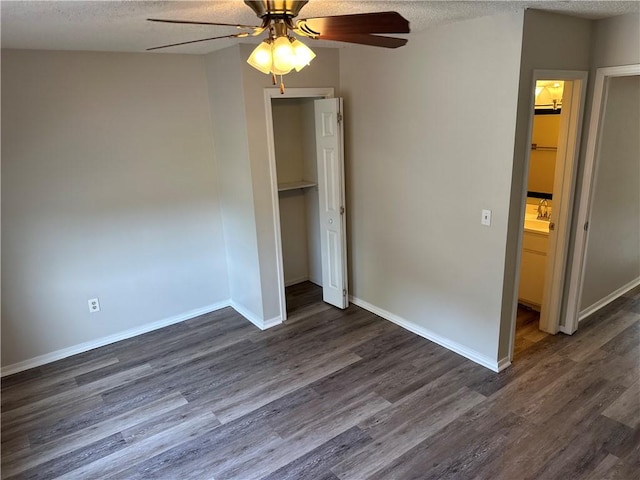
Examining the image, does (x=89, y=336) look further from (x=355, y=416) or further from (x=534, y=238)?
(x=534, y=238)

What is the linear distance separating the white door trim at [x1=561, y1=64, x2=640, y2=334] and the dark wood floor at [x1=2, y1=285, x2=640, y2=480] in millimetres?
311

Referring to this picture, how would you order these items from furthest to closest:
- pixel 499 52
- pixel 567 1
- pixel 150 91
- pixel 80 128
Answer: pixel 150 91, pixel 80 128, pixel 499 52, pixel 567 1

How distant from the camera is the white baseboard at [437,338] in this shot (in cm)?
324

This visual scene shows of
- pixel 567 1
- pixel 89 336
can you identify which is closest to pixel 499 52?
pixel 567 1

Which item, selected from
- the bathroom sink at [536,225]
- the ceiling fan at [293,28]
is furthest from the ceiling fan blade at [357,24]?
the bathroom sink at [536,225]

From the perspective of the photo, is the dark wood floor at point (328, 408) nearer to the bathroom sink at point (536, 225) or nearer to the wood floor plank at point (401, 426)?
the wood floor plank at point (401, 426)

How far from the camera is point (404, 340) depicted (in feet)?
12.1

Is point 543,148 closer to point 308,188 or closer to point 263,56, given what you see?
point 308,188

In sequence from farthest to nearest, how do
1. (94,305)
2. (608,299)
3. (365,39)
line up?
(608,299)
(94,305)
(365,39)

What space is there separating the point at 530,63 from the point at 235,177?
2.41 metres

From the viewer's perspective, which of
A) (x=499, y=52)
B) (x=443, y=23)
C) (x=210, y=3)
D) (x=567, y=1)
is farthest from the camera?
(x=443, y=23)

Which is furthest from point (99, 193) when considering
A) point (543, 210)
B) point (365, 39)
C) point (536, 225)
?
point (543, 210)

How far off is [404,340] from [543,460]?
4.69ft

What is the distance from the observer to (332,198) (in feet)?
13.3
